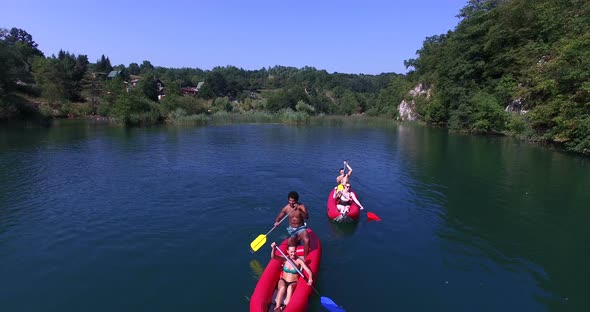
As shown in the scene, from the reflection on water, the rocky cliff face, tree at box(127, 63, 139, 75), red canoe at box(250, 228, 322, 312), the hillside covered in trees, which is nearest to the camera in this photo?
red canoe at box(250, 228, 322, 312)

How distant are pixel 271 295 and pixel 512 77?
42175 millimetres

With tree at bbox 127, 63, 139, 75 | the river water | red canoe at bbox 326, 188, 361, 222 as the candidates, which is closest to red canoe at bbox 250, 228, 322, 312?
the river water

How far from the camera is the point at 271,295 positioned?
726cm

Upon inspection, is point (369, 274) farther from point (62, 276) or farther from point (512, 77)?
point (512, 77)

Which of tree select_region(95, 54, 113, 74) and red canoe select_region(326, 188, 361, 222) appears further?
tree select_region(95, 54, 113, 74)

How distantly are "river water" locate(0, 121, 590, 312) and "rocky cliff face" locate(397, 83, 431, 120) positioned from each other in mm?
47341

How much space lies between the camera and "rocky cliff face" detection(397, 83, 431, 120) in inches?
2739

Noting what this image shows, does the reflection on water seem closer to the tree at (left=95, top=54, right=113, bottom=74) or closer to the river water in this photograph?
the river water

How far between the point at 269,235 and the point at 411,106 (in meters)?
67.1

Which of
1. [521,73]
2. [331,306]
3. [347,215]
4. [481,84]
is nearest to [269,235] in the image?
[347,215]

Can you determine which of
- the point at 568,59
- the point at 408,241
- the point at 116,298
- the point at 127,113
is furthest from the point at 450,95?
the point at 116,298

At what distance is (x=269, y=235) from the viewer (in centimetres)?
1170

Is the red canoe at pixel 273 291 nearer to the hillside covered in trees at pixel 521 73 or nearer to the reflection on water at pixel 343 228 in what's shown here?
the reflection on water at pixel 343 228

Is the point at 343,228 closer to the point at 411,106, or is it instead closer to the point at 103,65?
the point at 411,106
